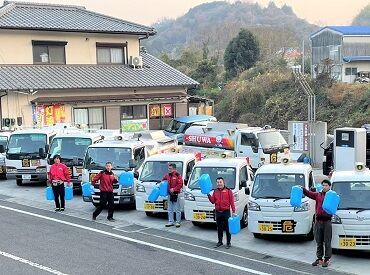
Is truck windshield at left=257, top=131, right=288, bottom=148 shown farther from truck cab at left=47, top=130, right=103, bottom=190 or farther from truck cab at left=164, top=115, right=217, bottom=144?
truck cab at left=164, top=115, right=217, bottom=144

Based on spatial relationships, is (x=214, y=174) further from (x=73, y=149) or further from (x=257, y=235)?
(x=73, y=149)

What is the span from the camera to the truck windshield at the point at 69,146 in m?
20.5

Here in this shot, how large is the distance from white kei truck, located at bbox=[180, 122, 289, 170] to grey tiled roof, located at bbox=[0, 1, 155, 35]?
1398cm

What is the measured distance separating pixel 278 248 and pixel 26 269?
586cm

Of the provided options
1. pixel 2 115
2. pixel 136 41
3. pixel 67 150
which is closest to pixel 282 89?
pixel 136 41

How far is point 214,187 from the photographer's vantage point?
15008mm

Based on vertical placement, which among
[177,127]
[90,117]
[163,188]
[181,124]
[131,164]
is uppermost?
[90,117]

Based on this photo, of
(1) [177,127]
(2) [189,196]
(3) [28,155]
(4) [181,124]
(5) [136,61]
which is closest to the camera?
(2) [189,196]

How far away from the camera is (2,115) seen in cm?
3058

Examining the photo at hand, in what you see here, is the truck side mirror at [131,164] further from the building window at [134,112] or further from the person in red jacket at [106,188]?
the building window at [134,112]

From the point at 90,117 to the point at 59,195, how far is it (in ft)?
54.4

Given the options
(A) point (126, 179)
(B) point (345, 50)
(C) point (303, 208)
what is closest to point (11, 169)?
(A) point (126, 179)

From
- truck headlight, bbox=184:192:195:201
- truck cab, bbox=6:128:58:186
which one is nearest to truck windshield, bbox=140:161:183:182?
truck headlight, bbox=184:192:195:201

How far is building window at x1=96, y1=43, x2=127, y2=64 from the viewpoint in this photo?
3641 cm
